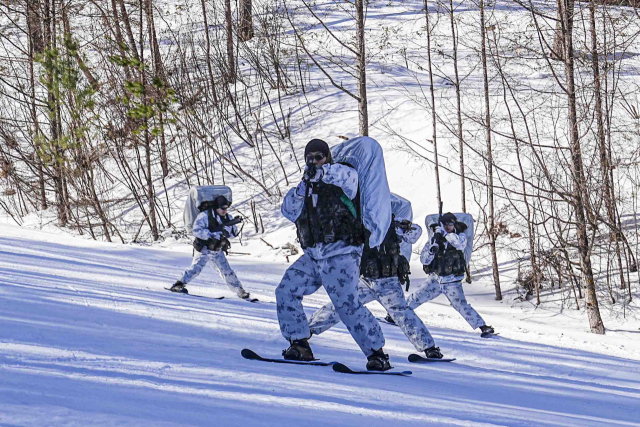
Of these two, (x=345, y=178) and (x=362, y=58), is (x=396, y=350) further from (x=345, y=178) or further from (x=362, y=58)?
(x=362, y=58)

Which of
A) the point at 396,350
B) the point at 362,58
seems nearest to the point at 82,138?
the point at 362,58

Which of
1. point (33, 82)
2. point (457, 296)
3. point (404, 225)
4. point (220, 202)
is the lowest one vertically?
point (457, 296)

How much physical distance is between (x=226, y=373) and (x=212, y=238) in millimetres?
4752

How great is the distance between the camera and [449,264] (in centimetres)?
843

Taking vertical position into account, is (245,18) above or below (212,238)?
above

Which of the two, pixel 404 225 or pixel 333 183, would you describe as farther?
pixel 404 225

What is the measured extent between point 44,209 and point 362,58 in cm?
1571

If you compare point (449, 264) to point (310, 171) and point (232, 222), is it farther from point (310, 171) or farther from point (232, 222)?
point (310, 171)

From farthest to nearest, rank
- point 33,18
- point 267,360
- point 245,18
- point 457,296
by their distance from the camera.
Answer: point 245,18 → point 33,18 → point 457,296 → point 267,360

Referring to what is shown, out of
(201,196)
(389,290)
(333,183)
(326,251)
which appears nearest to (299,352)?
(326,251)

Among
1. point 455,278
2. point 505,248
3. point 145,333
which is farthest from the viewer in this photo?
point 505,248

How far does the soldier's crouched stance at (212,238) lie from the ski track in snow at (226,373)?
45 cm

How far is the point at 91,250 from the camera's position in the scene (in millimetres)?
12773

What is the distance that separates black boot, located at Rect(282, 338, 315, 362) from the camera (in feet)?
15.9
